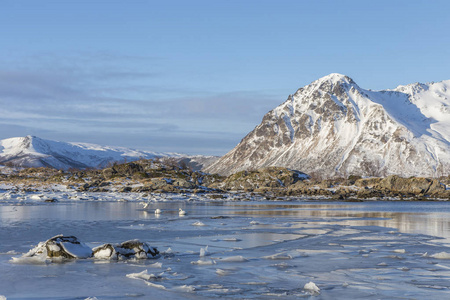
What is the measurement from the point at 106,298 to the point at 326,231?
71.9ft

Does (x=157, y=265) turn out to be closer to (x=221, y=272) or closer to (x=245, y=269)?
(x=221, y=272)

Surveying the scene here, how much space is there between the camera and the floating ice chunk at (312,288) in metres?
14.1

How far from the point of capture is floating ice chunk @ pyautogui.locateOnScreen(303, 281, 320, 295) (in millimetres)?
14086

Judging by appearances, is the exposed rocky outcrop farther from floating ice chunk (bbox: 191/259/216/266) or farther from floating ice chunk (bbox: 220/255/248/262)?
floating ice chunk (bbox: 220/255/248/262)

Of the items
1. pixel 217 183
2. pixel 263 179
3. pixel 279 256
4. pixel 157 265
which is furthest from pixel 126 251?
pixel 217 183

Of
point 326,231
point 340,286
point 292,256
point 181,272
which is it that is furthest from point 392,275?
point 326,231

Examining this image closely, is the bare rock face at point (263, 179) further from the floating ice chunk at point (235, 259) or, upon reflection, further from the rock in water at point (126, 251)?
the floating ice chunk at point (235, 259)

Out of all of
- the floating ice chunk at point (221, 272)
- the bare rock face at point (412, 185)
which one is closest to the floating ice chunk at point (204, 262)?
the floating ice chunk at point (221, 272)

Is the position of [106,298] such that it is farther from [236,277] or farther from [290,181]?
[290,181]

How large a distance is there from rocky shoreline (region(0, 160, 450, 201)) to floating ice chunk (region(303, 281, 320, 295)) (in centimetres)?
9542

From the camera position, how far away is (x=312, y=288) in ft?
47.0

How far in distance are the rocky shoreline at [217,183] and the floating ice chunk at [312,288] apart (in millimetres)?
95425

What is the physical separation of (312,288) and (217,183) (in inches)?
6726

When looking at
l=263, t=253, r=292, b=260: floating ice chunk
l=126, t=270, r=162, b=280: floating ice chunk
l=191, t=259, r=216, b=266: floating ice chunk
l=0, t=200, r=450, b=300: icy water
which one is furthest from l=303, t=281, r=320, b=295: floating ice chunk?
l=263, t=253, r=292, b=260: floating ice chunk
